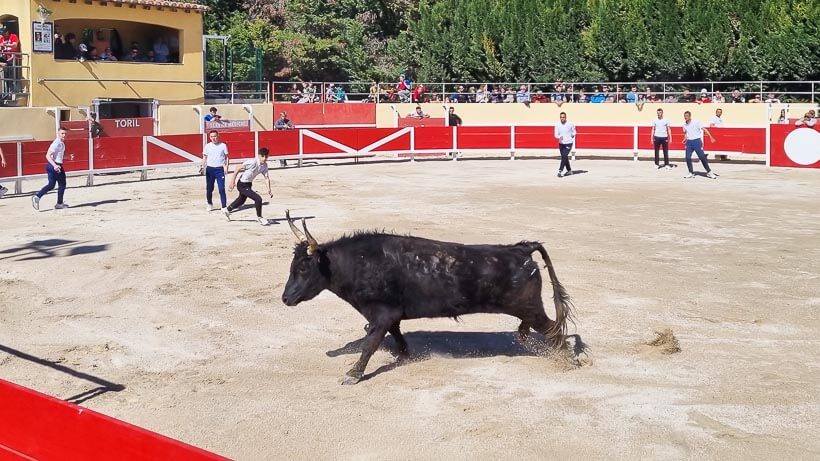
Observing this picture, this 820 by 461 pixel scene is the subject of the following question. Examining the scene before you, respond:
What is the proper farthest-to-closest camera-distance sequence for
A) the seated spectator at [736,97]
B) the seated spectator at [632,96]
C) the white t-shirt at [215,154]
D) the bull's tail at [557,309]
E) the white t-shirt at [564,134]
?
1. the seated spectator at [632,96]
2. the seated spectator at [736,97]
3. the white t-shirt at [564,134]
4. the white t-shirt at [215,154]
5. the bull's tail at [557,309]

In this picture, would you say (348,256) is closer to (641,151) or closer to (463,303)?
(463,303)

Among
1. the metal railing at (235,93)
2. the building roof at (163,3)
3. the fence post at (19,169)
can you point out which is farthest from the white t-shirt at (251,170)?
the metal railing at (235,93)

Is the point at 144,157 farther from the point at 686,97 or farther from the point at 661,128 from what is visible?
the point at 686,97

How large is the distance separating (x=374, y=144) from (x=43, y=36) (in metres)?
9.96

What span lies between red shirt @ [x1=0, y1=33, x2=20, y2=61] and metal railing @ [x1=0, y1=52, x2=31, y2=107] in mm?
74

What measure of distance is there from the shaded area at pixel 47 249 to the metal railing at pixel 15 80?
14.5 meters

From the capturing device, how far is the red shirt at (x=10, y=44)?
1131 inches

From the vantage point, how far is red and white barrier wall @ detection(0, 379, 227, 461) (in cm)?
426

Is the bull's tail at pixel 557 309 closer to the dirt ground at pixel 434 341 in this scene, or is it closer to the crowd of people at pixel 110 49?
the dirt ground at pixel 434 341

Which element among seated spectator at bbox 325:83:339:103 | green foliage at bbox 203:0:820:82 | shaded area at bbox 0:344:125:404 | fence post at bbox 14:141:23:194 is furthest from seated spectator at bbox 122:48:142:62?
shaded area at bbox 0:344:125:404

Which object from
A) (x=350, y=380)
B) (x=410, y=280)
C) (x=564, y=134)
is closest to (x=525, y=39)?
(x=564, y=134)

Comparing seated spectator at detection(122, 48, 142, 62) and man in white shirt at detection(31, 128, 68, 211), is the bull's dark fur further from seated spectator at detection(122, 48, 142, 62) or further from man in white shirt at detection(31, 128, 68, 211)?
seated spectator at detection(122, 48, 142, 62)

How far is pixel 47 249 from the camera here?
1423cm

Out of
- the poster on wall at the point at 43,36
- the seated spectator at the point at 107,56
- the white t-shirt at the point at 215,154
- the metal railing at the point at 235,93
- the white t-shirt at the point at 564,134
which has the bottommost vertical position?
the white t-shirt at the point at 215,154
